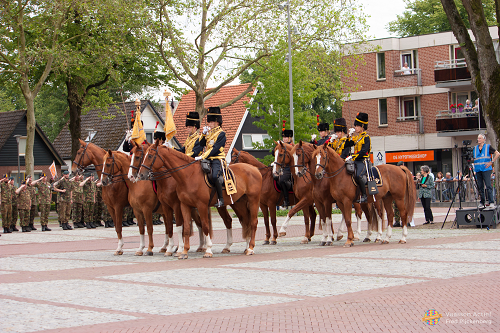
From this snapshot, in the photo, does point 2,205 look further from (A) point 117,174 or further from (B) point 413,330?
(B) point 413,330

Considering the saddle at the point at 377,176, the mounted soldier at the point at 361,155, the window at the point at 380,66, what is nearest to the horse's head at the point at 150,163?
the mounted soldier at the point at 361,155

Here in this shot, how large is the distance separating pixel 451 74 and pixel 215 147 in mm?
36209

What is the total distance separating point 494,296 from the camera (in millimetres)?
7930

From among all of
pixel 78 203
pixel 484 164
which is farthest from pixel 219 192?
pixel 78 203

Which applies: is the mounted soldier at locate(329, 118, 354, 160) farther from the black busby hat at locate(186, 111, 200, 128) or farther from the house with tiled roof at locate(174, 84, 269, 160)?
the house with tiled roof at locate(174, 84, 269, 160)

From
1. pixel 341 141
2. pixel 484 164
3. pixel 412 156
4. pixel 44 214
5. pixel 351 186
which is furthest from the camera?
pixel 412 156

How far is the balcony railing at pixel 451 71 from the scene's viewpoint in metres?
45.1

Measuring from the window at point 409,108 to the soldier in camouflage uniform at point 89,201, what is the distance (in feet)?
96.9

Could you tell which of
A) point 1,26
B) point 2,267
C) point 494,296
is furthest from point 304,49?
point 494,296

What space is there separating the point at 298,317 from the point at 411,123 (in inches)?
1720

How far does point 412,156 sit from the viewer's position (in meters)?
48.5

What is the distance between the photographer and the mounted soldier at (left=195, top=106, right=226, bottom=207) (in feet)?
44.3

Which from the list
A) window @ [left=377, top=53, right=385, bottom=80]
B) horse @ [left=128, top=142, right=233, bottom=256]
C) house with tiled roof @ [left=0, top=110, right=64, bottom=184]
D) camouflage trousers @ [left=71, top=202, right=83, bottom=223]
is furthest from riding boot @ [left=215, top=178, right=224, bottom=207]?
house with tiled roof @ [left=0, top=110, right=64, bottom=184]

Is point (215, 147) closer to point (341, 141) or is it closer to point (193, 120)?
point (193, 120)
